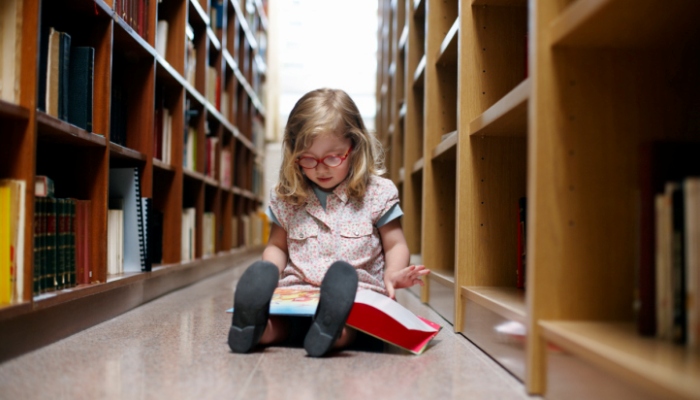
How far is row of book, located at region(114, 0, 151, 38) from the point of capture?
1.81 meters

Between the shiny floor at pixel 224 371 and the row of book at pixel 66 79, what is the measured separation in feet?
1.73

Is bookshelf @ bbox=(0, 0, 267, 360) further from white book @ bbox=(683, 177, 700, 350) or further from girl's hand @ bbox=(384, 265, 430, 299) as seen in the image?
white book @ bbox=(683, 177, 700, 350)

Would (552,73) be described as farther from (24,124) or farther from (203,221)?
(203,221)

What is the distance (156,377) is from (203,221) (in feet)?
6.81

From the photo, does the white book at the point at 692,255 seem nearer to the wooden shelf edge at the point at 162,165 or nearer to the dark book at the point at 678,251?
the dark book at the point at 678,251

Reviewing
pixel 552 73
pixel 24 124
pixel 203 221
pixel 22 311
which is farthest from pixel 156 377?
pixel 203 221

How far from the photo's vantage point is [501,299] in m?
1.22

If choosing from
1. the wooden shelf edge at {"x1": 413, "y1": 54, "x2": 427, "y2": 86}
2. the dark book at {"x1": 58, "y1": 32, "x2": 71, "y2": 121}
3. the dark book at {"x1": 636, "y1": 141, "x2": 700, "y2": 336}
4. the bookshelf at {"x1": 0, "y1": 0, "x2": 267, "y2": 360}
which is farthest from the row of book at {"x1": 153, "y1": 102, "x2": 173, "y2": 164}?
the dark book at {"x1": 636, "y1": 141, "x2": 700, "y2": 336}

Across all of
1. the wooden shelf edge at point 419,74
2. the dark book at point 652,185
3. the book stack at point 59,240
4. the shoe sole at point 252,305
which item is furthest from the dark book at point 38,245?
the wooden shelf edge at point 419,74

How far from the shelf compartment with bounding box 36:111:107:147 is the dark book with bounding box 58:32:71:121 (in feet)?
0.18

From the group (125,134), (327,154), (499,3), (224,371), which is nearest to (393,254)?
(327,154)

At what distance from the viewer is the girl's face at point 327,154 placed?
141 cm

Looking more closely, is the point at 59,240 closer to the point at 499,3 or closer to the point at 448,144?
the point at 448,144

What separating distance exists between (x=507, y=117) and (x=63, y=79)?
3.38 feet
